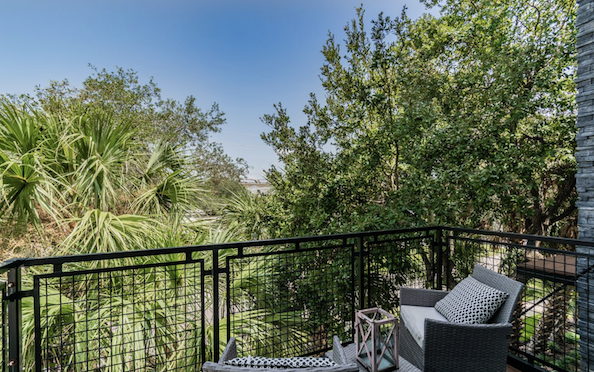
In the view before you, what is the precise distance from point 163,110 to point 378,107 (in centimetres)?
936

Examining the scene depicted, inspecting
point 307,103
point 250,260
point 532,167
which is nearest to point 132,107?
point 307,103

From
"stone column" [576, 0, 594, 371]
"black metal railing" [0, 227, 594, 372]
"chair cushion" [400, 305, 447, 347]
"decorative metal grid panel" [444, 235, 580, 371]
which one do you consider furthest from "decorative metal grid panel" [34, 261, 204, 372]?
"stone column" [576, 0, 594, 371]

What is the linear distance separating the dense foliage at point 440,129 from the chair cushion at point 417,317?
6.53 ft

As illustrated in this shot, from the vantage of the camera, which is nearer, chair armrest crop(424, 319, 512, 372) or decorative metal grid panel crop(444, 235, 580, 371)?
chair armrest crop(424, 319, 512, 372)

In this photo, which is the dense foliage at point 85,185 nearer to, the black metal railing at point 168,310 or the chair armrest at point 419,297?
the black metal railing at point 168,310

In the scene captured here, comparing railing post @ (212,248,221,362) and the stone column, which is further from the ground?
the stone column

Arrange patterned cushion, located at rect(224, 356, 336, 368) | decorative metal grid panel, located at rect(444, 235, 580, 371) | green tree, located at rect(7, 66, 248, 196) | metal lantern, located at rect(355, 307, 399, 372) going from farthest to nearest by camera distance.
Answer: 1. green tree, located at rect(7, 66, 248, 196)
2. decorative metal grid panel, located at rect(444, 235, 580, 371)
3. metal lantern, located at rect(355, 307, 399, 372)
4. patterned cushion, located at rect(224, 356, 336, 368)

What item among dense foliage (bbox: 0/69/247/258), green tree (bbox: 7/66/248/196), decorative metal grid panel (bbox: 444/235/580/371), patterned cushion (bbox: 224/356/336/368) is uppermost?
green tree (bbox: 7/66/248/196)

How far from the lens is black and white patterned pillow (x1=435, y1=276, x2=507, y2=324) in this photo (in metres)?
1.93

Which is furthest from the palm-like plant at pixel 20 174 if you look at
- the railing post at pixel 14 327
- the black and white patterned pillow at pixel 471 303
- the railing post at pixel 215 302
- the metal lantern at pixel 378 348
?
the black and white patterned pillow at pixel 471 303

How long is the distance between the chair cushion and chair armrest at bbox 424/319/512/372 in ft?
0.60

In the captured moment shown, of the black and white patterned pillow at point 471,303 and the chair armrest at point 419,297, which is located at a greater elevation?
the black and white patterned pillow at point 471,303

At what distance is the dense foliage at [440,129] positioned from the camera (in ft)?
13.4

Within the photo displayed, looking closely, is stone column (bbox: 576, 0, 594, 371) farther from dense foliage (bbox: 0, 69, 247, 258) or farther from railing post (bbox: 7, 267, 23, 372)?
railing post (bbox: 7, 267, 23, 372)
